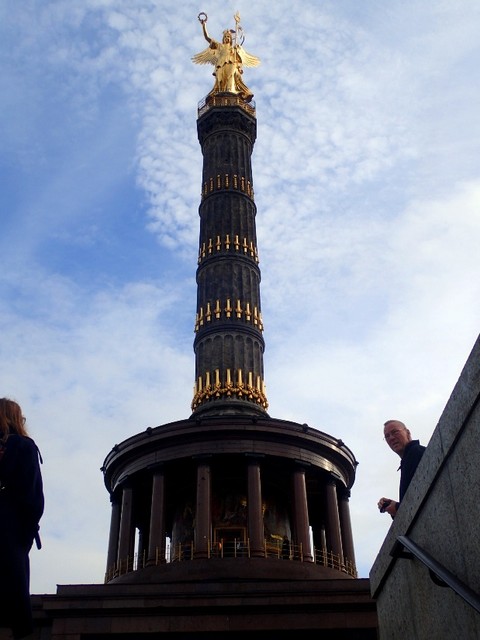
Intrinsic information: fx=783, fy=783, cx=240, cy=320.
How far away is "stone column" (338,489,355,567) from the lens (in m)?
27.5

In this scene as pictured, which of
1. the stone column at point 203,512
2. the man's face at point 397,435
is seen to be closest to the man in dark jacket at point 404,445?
the man's face at point 397,435

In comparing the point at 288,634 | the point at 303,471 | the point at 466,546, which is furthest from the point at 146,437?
the point at 466,546

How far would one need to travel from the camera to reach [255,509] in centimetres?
2514

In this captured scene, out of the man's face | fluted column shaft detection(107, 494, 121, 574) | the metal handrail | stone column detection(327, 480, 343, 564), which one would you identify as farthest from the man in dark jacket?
fluted column shaft detection(107, 494, 121, 574)

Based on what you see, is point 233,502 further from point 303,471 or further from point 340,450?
point 340,450

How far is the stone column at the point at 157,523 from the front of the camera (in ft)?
81.5

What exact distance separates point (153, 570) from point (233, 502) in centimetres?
408

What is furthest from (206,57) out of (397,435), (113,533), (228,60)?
(397,435)

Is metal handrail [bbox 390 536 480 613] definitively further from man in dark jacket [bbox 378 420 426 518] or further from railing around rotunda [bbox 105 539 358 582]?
railing around rotunda [bbox 105 539 358 582]

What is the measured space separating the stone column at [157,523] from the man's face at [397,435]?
18.3 meters

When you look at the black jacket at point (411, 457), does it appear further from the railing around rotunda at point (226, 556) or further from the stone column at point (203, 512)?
the stone column at point (203, 512)

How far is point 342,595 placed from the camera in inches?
814

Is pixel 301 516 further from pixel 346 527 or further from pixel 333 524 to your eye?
pixel 346 527

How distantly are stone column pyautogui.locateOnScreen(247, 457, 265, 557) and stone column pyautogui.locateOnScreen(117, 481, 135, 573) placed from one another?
449 cm
